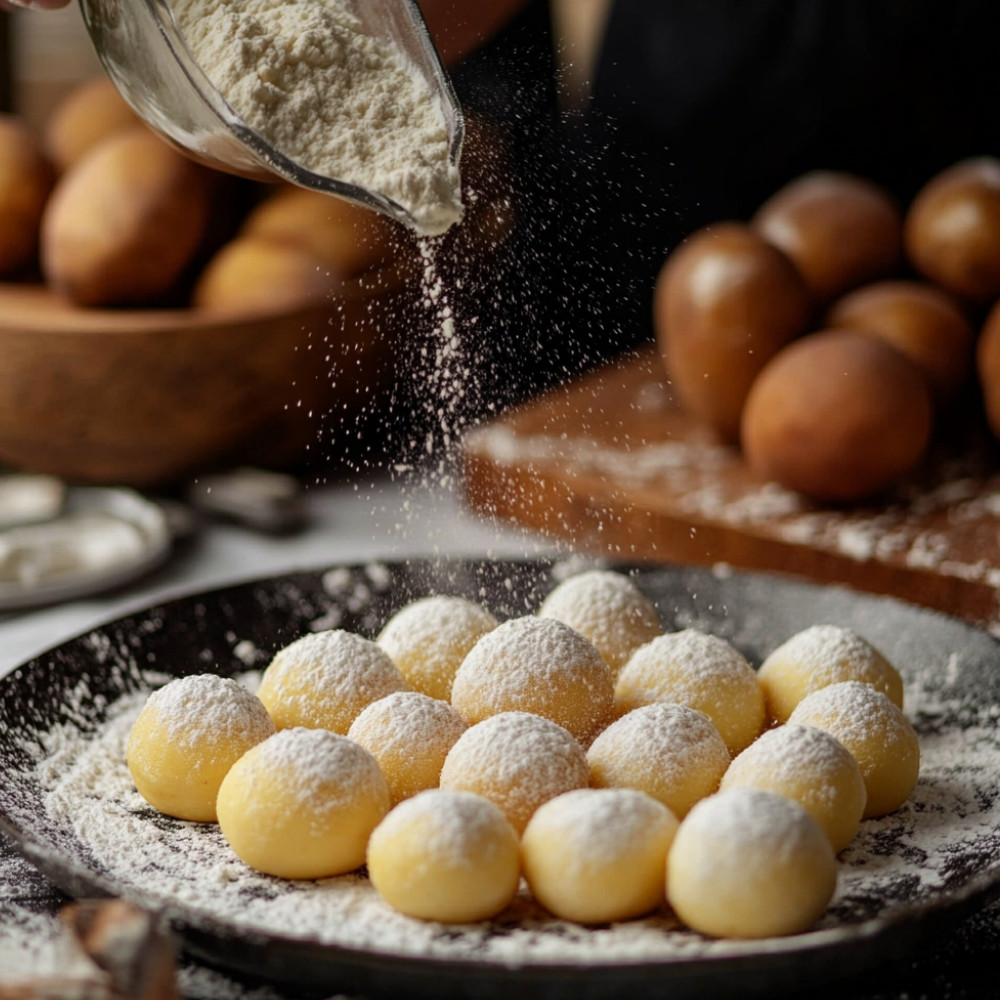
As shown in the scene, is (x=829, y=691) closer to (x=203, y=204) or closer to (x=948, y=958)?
(x=948, y=958)

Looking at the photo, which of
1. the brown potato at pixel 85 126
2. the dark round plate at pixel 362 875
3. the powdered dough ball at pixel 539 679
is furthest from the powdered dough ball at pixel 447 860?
the brown potato at pixel 85 126

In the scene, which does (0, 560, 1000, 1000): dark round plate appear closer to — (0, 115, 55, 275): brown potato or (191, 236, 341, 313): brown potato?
(191, 236, 341, 313): brown potato

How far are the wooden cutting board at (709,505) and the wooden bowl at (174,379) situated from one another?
198 mm

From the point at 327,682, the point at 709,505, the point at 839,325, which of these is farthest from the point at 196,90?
the point at 839,325

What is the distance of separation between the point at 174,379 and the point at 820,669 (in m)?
0.81

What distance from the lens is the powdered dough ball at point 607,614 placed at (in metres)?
0.92

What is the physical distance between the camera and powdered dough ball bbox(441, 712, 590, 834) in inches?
27.6

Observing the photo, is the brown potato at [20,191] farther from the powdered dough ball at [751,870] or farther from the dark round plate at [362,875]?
the powdered dough ball at [751,870]

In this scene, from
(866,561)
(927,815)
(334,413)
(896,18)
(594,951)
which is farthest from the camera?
(896,18)

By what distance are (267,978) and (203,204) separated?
98 centimetres

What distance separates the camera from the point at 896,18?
174 cm

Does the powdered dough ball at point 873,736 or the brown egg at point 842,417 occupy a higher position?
the brown egg at point 842,417

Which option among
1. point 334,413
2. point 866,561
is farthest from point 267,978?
point 334,413

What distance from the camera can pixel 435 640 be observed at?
0.90 metres
